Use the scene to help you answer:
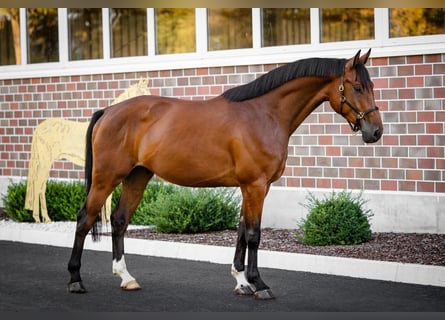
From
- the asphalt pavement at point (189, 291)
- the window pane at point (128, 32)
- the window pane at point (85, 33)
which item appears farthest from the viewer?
the window pane at point (85, 33)

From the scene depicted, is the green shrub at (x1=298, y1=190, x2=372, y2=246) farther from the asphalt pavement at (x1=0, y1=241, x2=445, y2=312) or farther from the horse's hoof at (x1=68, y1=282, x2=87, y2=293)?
the horse's hoof at (x1=68, y1=282, x2=87, y2=293)

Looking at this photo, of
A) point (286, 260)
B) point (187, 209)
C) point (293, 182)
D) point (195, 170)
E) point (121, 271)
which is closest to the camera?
point (195, 170)

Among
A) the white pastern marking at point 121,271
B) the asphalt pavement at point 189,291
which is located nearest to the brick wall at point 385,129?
the asphalt pavement at point 189,291

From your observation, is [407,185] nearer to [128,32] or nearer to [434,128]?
[434,128]

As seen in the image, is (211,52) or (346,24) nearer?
(346,24)

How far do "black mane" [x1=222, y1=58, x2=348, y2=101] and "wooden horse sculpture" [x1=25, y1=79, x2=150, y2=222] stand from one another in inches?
217

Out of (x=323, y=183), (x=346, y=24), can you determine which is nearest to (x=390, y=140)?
(x=323, y=183)

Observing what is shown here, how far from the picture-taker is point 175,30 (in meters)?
14.6

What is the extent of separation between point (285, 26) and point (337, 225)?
12.7 feet

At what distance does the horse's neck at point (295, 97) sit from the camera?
8.41 meters

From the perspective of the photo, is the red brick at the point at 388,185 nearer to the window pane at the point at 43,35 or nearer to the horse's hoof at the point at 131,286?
the horse's hoof at the point at 131,286

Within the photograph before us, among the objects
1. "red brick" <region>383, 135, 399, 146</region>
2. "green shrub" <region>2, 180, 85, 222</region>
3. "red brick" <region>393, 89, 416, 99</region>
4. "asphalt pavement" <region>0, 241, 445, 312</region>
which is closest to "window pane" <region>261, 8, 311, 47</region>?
"red brick" <region>393, 89, 416, 99</region>

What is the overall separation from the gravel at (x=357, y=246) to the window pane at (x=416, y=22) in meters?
2.68

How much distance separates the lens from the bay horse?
27.0 feet
